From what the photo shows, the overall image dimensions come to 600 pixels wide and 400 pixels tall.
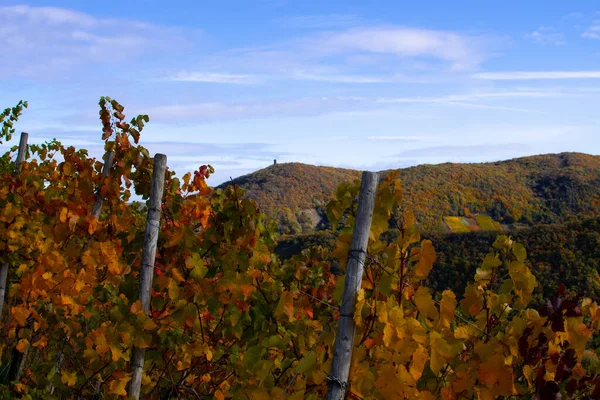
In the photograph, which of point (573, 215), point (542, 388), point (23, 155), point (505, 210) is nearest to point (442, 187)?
point (505, 210)

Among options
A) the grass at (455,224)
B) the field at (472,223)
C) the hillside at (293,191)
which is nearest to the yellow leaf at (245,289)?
the grass at (455,224)

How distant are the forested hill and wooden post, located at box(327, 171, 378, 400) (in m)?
32.5

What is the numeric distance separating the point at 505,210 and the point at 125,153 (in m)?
40.9

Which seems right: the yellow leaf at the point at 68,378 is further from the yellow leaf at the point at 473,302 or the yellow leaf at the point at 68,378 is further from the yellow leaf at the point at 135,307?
the yellow leaf at the point at 473,302

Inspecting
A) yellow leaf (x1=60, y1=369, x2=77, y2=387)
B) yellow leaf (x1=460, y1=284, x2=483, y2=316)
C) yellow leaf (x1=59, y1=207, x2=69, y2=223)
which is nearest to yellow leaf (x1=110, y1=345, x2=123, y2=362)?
yellow leaf (x1=60, y1=369, x2=77, y2=387)

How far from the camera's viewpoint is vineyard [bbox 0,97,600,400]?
213 centimetres

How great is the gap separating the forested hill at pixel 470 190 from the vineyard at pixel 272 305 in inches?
1236

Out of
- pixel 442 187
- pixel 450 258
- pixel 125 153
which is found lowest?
Result: pixel 450 258

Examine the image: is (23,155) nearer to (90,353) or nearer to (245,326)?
(90,353)

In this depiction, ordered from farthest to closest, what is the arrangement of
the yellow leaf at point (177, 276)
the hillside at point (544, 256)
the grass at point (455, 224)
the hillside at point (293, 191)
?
the hillside at point (293, 191), the grass at point (455, 224), the hillside at point (544, 256), the yellow leaf at point (177, 276)

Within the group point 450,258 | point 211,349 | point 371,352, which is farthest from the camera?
point 450,258

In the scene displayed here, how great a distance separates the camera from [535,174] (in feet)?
156

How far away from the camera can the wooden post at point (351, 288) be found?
2.06m

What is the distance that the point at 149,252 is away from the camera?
9.34 ft
